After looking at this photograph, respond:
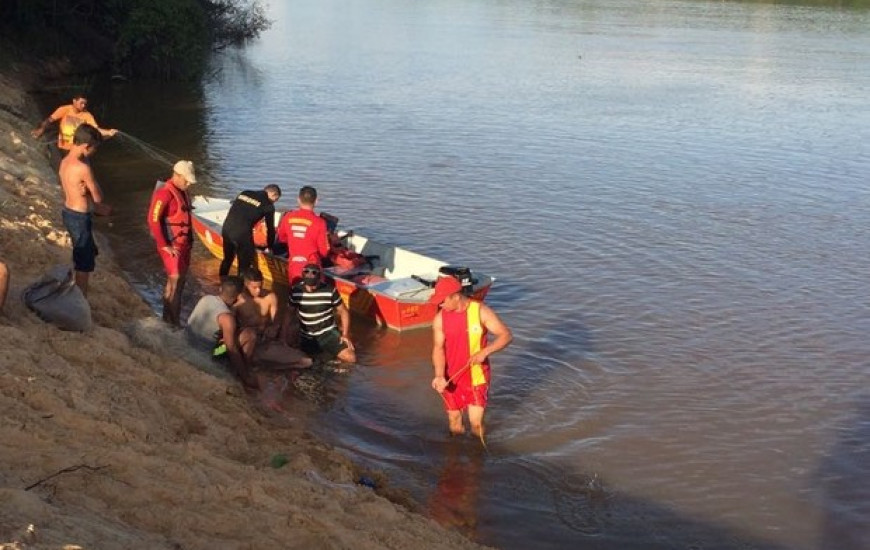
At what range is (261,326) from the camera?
11453 mm

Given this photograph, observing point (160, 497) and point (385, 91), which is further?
point (385, 91)

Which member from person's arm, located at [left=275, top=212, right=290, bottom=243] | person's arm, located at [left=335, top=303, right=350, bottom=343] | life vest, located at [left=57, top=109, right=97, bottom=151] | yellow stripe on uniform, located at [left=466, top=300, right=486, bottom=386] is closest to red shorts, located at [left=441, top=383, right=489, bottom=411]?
yellow stripe on uniform, located at [left=466, top=300, right=486, bottom=386]

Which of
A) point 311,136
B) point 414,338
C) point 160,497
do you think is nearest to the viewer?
point 160,497

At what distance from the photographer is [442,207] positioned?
20.5 meters

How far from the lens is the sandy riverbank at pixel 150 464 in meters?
5.80

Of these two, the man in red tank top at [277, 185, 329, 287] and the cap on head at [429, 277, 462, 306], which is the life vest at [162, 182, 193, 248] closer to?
the man in red tank top at [277, 185, 329, 287]

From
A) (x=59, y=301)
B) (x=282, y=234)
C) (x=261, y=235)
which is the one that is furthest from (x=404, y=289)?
(x=59, y=301)

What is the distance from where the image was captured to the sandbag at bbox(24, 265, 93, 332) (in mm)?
8930

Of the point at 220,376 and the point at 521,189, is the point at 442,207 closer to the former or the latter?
the point at 521,189

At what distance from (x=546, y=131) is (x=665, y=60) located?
19.2 meters

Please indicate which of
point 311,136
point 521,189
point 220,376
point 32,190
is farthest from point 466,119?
point 220,376

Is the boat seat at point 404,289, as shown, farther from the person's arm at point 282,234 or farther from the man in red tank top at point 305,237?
the person's arm at point 282,234

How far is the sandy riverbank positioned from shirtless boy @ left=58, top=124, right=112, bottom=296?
1.93ft

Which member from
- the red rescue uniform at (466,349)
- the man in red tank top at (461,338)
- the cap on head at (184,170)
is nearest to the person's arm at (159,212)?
the cap on head at (184,170)
